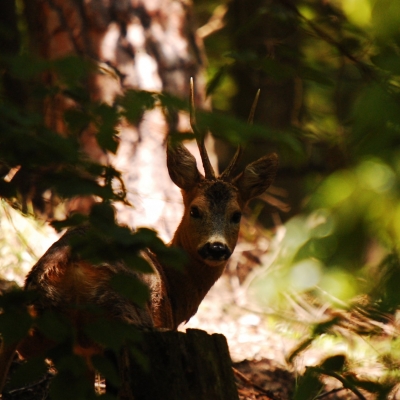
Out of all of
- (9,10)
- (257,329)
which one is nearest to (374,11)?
(257,329)

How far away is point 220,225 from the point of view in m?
4.66

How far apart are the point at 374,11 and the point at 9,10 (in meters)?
5.29

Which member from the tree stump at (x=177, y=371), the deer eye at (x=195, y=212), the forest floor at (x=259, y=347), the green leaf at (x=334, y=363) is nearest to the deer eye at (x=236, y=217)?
the deer eye at (x=195, y=212)

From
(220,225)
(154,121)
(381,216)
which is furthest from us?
(154,121)

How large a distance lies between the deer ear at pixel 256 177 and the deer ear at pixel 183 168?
0.31m

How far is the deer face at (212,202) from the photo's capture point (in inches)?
179

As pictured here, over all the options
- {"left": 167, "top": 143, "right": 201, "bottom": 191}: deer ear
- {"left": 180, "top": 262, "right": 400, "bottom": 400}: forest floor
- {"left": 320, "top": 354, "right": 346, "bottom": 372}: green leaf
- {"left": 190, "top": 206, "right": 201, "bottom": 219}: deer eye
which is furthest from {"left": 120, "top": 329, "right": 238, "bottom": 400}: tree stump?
{"left": 167, "top": 143, "right": 201, "bottom": 191}: deer ear

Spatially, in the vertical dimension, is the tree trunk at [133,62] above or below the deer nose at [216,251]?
above

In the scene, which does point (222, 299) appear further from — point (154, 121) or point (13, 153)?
point (13, 153)

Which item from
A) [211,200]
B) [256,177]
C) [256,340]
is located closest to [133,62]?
[256,177]

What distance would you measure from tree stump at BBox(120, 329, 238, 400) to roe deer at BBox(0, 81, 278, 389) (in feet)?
1.28

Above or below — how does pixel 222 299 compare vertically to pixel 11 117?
above

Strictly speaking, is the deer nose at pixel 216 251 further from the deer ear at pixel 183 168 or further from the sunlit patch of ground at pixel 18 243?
the sunlit patch of ground at pixel 18 243

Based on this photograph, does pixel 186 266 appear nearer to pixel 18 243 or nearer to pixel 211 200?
pixel 211 200
